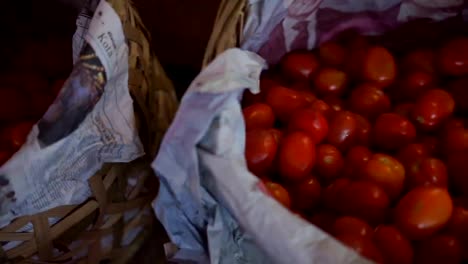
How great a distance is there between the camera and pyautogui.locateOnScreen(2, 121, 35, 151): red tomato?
654mm

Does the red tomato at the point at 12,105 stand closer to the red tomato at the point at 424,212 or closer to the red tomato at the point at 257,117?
the red tomato at the point at 257,117

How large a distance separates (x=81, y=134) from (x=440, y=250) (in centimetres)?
36

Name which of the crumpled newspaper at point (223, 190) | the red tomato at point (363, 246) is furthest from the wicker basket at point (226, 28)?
the red tomato at point (363, 246)

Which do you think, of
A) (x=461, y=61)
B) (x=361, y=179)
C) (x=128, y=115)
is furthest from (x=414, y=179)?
(x=128, y=115)

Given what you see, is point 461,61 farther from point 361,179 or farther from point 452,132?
point 361,179

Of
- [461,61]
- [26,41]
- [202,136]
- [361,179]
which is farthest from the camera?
[26,41]

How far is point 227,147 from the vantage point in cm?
49

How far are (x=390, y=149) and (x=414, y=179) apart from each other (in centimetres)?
7

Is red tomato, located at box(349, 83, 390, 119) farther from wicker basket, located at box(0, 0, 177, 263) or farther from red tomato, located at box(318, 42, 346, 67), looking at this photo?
wicker basket, located at box(0, 0, 177, 263)

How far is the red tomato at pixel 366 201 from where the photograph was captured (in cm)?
58

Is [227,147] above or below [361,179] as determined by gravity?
above

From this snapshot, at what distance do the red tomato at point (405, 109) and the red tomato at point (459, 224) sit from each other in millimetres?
156

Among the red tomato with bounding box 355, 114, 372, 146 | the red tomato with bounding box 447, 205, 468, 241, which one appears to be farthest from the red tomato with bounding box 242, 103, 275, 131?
the red tomato with bounding box 447, 205, 468, 241

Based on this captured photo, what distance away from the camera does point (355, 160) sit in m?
0.64
